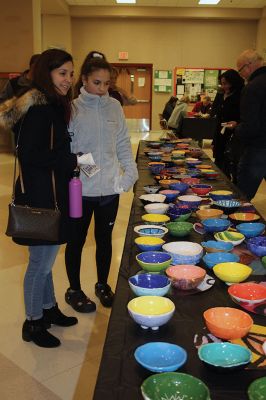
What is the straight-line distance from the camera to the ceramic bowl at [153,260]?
1274mm

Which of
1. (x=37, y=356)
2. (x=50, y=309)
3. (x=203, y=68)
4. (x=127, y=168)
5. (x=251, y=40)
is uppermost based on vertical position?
(x=251, y=40)

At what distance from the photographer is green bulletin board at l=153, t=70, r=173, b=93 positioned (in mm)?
12062

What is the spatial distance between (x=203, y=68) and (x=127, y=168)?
35.2 feet

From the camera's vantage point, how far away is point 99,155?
2.02 metres

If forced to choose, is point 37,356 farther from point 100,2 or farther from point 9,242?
point 100,2

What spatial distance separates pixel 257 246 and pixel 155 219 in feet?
1.61

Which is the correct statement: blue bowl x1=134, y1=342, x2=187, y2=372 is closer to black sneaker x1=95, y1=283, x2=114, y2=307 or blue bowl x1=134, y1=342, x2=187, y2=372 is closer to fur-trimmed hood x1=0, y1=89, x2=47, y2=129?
fur-trimmed hood x1=0, y1=89, x2=47, y2=129

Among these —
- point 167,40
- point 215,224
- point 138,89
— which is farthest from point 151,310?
point 138,89

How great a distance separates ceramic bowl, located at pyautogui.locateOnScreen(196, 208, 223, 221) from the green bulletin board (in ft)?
35.3

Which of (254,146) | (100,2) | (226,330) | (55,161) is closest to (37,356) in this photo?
(55,161)

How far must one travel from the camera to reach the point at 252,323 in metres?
0.99

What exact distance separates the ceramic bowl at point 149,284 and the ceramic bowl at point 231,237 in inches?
16.6

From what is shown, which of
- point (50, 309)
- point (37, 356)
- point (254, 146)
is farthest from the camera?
point (254, 146)

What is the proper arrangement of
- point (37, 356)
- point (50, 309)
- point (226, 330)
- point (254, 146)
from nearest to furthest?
point (226, 330)
point (37, 356)
point (50, 309)
point (254, 146)
